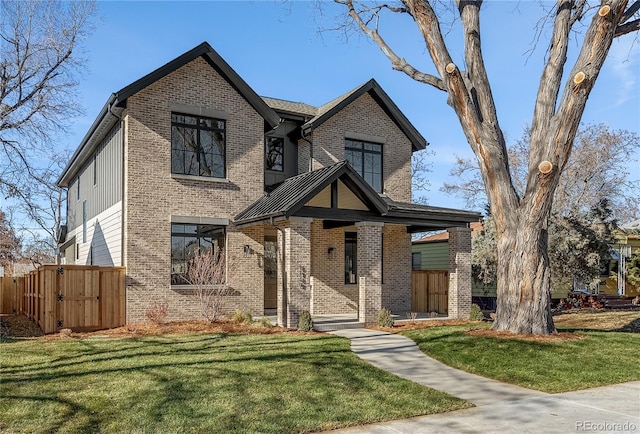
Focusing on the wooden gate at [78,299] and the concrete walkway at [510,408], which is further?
the wooden gate at [78,299]

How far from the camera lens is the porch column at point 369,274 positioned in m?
15.1

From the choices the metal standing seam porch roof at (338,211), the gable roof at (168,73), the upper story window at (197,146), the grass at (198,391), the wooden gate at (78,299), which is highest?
the gable roof at (168,73)

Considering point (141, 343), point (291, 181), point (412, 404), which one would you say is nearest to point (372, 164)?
point (291, 181)

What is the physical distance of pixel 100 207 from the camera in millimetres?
18281

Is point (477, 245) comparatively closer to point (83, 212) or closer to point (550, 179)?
point (550, 179)

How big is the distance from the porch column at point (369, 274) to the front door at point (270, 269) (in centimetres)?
383

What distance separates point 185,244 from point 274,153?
4770mm

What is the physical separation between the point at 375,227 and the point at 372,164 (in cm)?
454

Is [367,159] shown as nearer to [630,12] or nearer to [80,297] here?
[630,12]

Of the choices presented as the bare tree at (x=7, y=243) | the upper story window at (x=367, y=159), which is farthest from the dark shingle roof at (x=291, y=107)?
the bare tree at (x=7, y=243)

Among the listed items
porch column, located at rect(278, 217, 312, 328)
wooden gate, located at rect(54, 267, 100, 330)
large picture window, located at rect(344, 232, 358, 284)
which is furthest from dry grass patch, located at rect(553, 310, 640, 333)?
wooden gate, located at rect(54, 267, 100, 330)

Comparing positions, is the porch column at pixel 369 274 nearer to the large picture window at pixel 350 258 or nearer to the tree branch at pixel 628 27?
the large picture window at pixel 350 258

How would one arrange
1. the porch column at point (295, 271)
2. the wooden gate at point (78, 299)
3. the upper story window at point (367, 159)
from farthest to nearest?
1. the upper story window at point (367, 159)
2. the porch column at point (295, 271)
3. the wooden gate at point (78, 299)

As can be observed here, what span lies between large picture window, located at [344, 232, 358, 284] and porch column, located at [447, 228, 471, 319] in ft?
11.1
